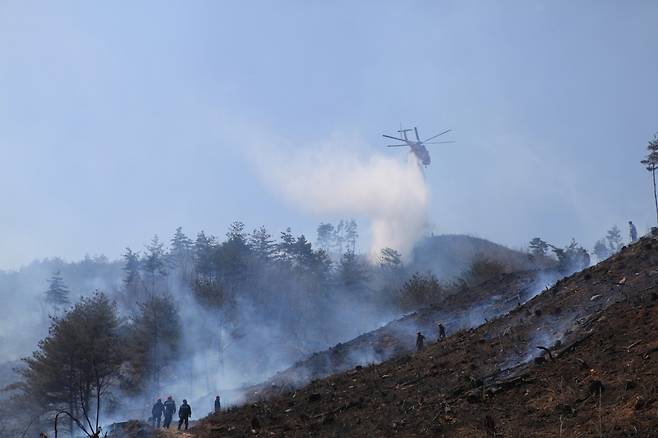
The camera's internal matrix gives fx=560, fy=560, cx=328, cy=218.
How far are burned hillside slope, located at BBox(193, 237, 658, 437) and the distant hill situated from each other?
66.6 metres

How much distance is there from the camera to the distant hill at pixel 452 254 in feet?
316

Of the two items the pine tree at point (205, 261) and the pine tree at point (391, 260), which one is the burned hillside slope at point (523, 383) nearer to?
the pine tree at point (205, 261)

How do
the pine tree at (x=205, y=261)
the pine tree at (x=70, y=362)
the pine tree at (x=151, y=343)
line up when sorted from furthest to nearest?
the pine tree at (x=205, y=261) → the pine tree at (x=151, y=343) → the pine tree at (x=70, y=362)

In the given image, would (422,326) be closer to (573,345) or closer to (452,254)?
(573,345)

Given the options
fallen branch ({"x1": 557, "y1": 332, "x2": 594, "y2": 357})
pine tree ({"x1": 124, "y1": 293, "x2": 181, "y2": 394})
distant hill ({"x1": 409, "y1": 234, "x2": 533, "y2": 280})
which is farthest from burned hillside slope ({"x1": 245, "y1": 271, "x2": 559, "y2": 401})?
distant hill ({"x1": 409, "y1": 234, "x2": 533, "y2": 280})

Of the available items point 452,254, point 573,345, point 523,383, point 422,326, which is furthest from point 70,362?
point 452,254

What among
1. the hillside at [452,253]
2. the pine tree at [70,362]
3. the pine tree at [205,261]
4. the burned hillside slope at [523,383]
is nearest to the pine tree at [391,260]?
the hillside at [452,253]

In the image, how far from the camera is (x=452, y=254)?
108 m

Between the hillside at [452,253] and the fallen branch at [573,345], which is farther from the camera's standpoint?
the hillside at [452,253]

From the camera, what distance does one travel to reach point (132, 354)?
40750 mm

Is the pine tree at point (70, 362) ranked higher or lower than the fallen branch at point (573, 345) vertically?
higher

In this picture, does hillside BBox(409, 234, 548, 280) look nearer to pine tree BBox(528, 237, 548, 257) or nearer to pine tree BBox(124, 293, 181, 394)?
pine tree BBox(528, 237, 548, 257)

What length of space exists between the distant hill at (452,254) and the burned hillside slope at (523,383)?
6660 cm

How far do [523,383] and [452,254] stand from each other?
93.7m
